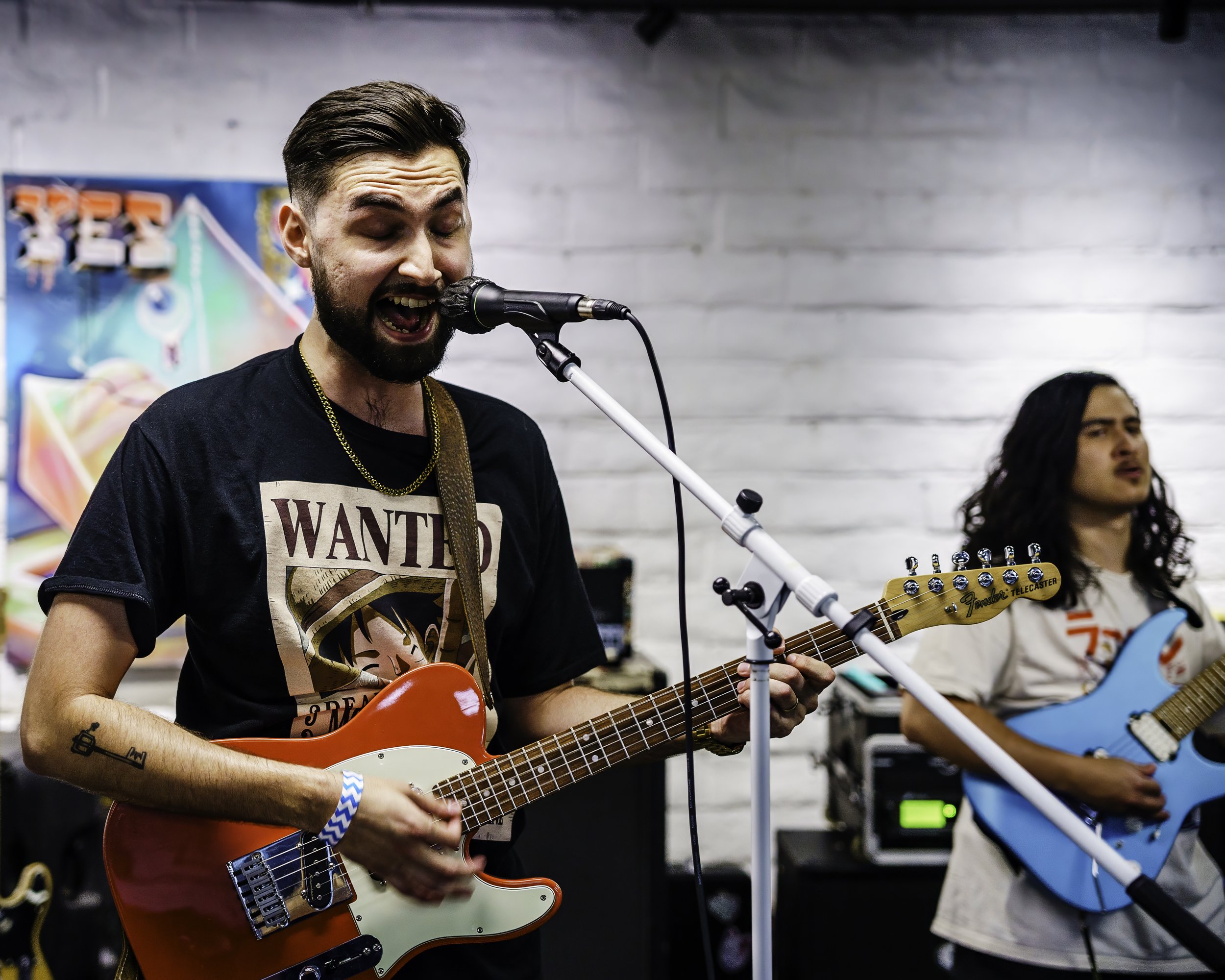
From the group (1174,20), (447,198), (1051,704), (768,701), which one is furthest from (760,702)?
(1174,20)

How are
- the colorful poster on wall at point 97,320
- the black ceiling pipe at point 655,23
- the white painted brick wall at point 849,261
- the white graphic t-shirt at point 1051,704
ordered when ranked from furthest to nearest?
the white painted brick wall at point 849,261 → the black ceiling pipe at point 655,23 → the colorful poster on wall at point 97,320 → the white graphic t-shirt at point 1051,704

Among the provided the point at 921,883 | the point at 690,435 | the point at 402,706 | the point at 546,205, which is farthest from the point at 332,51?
the point at 921,883

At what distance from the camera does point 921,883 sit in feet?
8.28

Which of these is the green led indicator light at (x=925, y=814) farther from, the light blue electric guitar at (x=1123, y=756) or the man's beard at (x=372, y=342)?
the man's beard at (x=372, y=342)

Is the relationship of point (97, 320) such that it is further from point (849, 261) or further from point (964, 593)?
point (964, 593)

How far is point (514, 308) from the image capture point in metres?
1.23

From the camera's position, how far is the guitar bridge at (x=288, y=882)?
4.38ft

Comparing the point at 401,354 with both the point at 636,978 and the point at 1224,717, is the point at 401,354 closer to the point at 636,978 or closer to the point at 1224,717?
the point at 636,978

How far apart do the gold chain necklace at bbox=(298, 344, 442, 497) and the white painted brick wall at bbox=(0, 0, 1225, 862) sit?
1.41 metres

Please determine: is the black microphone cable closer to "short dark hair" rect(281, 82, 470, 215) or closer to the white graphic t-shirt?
"short dark hair" rect(281, 82, 470, 215)

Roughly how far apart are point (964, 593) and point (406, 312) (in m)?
0.78

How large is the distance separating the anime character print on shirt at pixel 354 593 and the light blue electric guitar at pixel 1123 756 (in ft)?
3.78

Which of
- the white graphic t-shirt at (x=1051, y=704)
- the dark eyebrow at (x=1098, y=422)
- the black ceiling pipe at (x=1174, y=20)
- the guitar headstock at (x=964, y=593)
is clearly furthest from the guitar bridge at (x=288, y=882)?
the black ceiling pipe at (x=1174, y=20)

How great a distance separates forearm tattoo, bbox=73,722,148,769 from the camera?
1.25m
